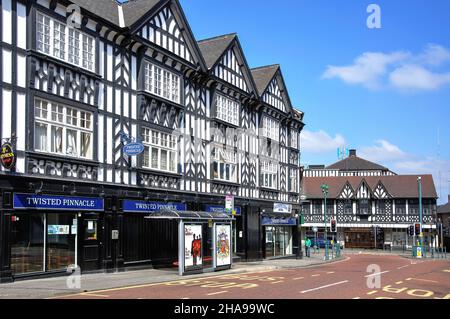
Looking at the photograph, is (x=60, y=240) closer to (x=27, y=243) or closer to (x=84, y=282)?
(x=27, y=243)

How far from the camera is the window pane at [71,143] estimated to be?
21.4 meters

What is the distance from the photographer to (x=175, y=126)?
28.3m

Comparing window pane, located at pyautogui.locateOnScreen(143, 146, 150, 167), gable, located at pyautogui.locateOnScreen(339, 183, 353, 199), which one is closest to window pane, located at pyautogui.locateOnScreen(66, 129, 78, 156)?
window pane, located at pyautogui.locateOnScreen(143, 146, 150, 167)

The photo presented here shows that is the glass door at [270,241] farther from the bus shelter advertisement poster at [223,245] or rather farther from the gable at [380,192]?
the gable at [380,192]

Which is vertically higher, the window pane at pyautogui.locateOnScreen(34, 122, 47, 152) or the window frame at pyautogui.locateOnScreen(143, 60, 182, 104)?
the window frame at pyautogui.locateOnScreen(143, 60, 182, 104)

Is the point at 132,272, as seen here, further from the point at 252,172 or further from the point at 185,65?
the point at 252,172

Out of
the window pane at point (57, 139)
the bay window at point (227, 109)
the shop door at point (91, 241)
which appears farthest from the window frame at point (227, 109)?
the window pane at point (57, 139)

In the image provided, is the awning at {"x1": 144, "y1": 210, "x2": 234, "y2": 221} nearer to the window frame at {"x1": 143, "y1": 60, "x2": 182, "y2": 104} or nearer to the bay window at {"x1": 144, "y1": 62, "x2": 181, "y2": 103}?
the window frame at {"x1": 143, "y1": 60, "x2": 182, "y2": 104}

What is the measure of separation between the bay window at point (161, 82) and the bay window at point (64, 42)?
150 inches

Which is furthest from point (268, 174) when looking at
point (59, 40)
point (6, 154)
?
point (6, 154)

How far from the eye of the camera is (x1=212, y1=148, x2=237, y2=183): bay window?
32438 millimetres

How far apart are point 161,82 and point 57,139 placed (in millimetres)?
7612

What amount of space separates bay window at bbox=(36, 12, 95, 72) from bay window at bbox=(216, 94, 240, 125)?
37.3 feet

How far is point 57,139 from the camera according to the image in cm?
2095
